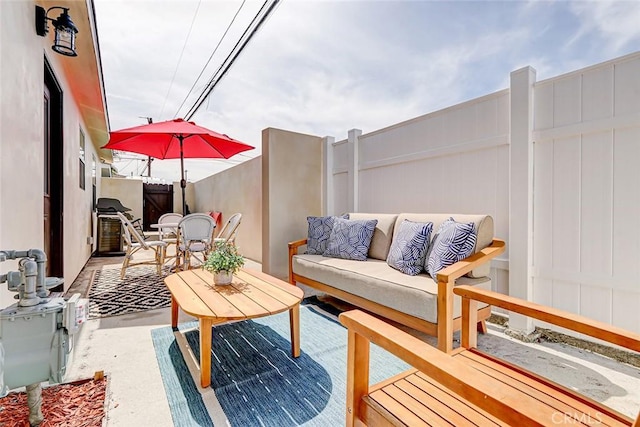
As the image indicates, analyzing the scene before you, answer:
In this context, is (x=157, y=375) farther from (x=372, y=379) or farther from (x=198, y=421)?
(x=372, y=379)

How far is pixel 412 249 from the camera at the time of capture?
2654mm

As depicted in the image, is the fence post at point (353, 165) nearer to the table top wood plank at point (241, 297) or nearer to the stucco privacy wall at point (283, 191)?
the stucco privacy wall at point (283, 191)

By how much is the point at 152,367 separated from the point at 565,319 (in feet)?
7.48

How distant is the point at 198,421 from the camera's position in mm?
1506

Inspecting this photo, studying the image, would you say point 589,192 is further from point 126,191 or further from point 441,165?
point 126,191

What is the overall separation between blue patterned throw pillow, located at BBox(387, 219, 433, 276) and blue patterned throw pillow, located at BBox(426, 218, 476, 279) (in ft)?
0.40

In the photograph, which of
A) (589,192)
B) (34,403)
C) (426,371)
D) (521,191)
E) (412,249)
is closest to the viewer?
(426,371)

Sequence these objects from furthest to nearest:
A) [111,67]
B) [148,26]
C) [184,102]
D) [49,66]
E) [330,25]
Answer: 1. [184,102]
2. [111,67]
3. [148,26]
4. [330,25]
5. [49,66]

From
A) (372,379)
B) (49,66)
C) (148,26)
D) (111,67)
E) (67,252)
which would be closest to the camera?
(372,379)

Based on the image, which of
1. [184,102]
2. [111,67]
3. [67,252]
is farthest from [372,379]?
[184,102]

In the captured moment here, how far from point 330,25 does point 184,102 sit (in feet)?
21.3

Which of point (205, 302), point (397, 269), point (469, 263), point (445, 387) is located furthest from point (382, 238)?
point (445, 387)

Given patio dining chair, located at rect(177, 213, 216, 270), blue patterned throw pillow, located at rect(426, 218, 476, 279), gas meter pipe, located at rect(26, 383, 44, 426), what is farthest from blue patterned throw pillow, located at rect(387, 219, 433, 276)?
patio dining chair, located at rect(177, 213, 216, 270)

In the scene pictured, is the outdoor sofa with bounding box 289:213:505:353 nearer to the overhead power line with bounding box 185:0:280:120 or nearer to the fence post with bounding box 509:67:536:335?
the fence post with bounding box 509:67:536:335
